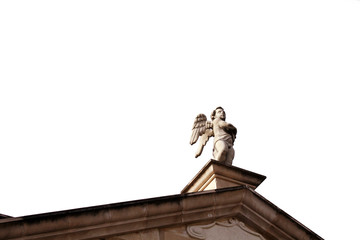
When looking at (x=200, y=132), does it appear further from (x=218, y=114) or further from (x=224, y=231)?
(x=224, y=231)

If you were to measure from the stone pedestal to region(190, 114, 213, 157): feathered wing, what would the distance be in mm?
1034

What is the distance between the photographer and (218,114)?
41.0 ft

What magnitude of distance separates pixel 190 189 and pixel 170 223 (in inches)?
67.9

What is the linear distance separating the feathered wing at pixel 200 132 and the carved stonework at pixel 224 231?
206 centimetres

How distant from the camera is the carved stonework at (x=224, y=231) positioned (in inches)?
399

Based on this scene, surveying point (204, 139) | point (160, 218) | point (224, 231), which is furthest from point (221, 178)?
point (160, 218)

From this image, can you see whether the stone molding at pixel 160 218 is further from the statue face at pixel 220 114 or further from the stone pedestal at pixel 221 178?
the statue face at pixel 220 114

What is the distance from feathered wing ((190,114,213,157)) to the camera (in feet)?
40.4

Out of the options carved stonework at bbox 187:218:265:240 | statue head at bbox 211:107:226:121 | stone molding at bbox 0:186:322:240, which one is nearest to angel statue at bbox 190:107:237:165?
statue head at bbox 211:107:226:121

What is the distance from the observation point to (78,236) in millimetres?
9000

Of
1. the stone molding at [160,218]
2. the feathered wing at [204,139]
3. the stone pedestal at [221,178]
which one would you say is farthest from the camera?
the feathered wing at [204,139]

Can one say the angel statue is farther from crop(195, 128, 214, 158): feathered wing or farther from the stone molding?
the stone molding

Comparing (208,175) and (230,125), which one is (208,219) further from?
Result: (230,125)

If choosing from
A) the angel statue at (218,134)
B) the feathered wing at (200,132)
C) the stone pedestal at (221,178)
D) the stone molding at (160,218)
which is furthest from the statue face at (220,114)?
the stone molding at (160,218)
